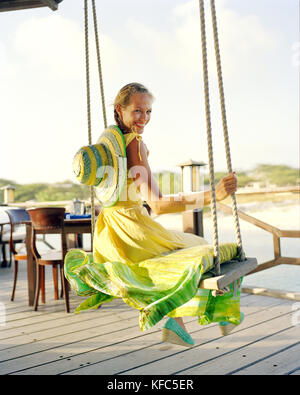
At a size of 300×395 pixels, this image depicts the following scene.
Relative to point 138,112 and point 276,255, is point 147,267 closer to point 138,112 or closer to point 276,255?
point 138,112

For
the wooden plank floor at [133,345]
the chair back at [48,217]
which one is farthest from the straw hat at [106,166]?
the chair back at [48,217]

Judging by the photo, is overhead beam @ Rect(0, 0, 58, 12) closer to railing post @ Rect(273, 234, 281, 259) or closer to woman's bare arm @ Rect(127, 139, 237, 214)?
woman's bare arm @ Rect(127, 139, 237, 214)

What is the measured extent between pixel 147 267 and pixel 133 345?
1041 millimetres

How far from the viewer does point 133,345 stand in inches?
94.0

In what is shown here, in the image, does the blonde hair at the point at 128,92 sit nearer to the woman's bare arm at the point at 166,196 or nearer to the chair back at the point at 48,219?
the woman's bare arm at the point at 166,196

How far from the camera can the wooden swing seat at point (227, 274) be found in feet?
4.49

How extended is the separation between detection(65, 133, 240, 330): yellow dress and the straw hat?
0.12 ft

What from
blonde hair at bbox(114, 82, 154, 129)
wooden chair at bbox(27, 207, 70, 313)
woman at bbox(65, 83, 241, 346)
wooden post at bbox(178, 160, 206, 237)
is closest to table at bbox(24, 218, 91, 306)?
wooden chair at bbox(27, 207, 70, 313)

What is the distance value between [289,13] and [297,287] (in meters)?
43.5

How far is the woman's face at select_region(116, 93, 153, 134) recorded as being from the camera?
1.69 m

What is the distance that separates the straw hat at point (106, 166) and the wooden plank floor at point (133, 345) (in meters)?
0.91
